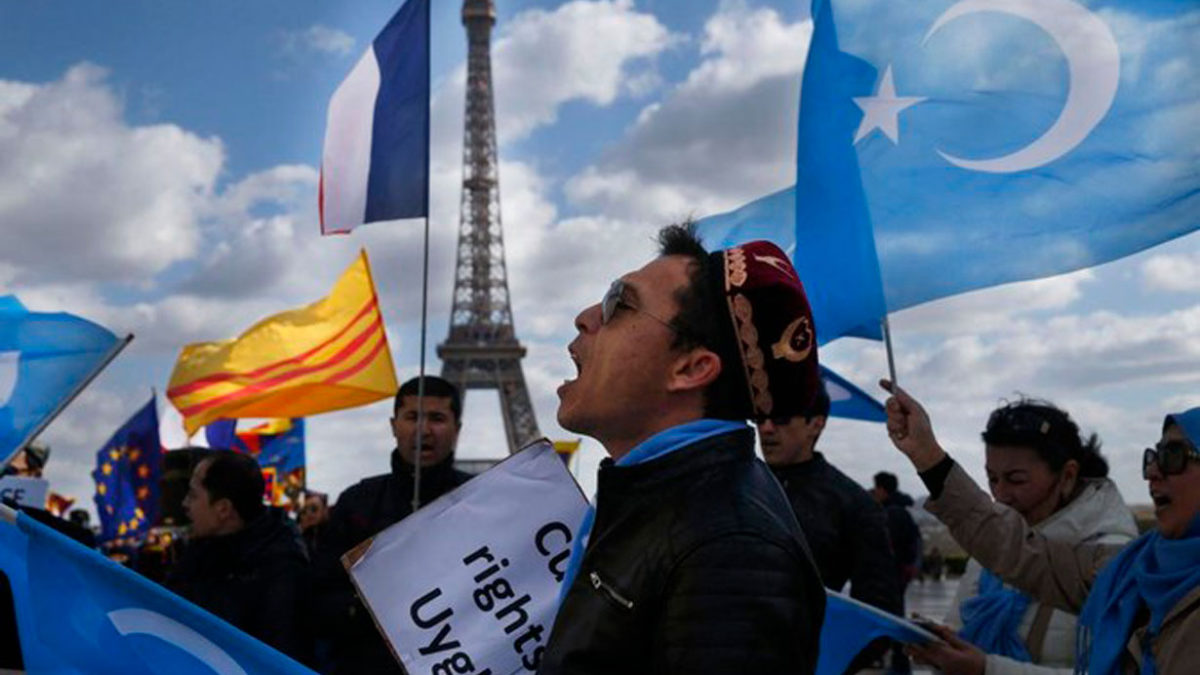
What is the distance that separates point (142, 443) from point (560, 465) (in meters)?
13.0

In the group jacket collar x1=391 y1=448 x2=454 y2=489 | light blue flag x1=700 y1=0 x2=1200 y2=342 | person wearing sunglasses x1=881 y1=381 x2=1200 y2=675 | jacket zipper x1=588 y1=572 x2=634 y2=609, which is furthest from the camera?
jacket collar x1=391 y1=448 x2=454 y2=489

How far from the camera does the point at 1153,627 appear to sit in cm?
293

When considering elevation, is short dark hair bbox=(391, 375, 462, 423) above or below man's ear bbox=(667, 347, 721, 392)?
above

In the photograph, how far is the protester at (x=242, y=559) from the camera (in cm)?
455

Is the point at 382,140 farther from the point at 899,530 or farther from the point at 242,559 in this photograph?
the point at 899,530

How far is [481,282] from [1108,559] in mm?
55417

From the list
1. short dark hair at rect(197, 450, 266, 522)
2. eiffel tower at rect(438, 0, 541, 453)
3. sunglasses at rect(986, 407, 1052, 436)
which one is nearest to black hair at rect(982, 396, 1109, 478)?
sunglasses at rect(986, 407, 1052, 436)

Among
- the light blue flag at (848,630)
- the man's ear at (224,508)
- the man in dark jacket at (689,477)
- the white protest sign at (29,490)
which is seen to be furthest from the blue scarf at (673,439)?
the white protest sign at (29,490)

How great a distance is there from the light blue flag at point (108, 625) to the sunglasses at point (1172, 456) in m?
2.13

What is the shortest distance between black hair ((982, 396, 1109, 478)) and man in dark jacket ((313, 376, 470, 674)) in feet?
6.79

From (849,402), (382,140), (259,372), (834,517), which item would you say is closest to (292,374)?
(259,372)

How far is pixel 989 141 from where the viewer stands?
13.6 feet

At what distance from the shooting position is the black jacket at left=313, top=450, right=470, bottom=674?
4.52 metres

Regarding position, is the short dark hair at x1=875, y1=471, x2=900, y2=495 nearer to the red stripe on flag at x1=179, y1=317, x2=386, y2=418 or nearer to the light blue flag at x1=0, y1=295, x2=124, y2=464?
the red stripe on flag at x1=179, y1=317, x2=386, y2=418
